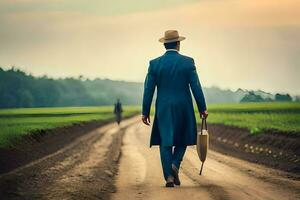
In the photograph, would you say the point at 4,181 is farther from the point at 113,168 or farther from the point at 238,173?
the point at 238,173

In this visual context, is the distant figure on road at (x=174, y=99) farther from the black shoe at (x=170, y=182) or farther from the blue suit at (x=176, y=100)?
Answer: the black shoe at (x=170, y=182)

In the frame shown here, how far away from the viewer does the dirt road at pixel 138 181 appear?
10.4m

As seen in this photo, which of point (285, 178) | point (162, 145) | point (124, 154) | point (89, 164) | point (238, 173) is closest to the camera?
point (162, 145)

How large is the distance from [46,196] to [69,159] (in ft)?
24.9

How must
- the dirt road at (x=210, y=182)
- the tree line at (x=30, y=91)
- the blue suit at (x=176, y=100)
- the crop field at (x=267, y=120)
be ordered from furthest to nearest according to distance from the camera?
1. the tree line at (x=30, y=91)
2. the crop field at (x=267, y=120)
3. the blue suit at (x=176, y=100)
4. the dirt road at (x=210, y=182)

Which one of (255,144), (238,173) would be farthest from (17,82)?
(238,173)

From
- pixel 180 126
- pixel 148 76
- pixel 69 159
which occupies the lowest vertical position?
pixel 69 159

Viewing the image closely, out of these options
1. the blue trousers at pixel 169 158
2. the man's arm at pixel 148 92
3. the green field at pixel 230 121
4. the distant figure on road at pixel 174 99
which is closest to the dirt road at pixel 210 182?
the blue trousers at pixel 169 158

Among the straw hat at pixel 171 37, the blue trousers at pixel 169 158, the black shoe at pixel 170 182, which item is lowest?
the black shoe at pixel 170 182

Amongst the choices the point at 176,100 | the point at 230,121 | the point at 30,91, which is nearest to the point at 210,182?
the point at 176,100

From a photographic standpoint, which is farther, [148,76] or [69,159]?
[69,159]

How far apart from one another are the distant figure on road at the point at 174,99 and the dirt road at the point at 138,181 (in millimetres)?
686

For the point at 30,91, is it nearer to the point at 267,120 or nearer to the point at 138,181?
the point at 267,120

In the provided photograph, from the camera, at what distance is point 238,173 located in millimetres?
13734
